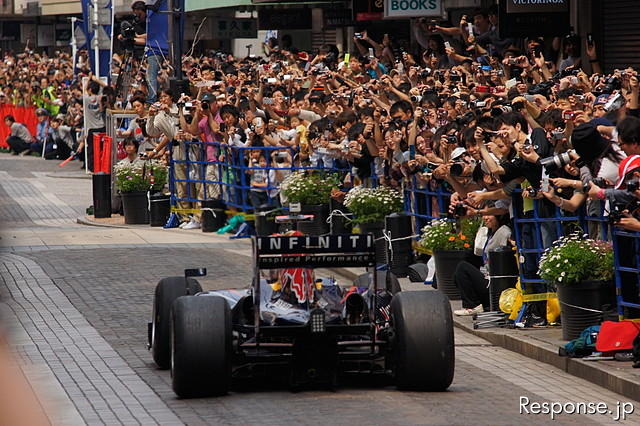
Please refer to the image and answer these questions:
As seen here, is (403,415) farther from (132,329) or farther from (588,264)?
(132,329)

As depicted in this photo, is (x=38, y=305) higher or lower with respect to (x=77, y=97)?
lower

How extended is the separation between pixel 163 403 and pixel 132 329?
3889 millimetres

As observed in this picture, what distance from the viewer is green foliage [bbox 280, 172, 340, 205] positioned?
774 inches

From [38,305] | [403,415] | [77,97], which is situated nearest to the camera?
[403,415]

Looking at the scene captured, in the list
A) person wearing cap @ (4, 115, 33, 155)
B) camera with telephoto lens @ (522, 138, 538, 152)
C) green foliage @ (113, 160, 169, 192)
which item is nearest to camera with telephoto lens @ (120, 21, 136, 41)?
green foliage @ (113, 160, 169, 192)

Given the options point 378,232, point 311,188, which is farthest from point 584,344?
point 311,188

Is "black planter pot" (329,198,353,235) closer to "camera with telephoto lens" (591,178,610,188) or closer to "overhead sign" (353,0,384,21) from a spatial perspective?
"camera with telephoto lens" (591,178,610,188)

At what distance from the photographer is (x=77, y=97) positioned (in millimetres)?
39594

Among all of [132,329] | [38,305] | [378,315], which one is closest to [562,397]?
[378,315]

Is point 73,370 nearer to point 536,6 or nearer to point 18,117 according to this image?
point 536,6

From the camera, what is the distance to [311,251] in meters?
9.69

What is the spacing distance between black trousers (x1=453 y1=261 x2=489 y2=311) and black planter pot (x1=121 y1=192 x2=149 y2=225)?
39.5ft

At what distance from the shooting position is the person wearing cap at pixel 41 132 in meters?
42.7

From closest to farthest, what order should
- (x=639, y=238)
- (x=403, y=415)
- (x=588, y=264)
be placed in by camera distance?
(x=403, y=415) → (x=639, y=238) → (x=588, y=264)
